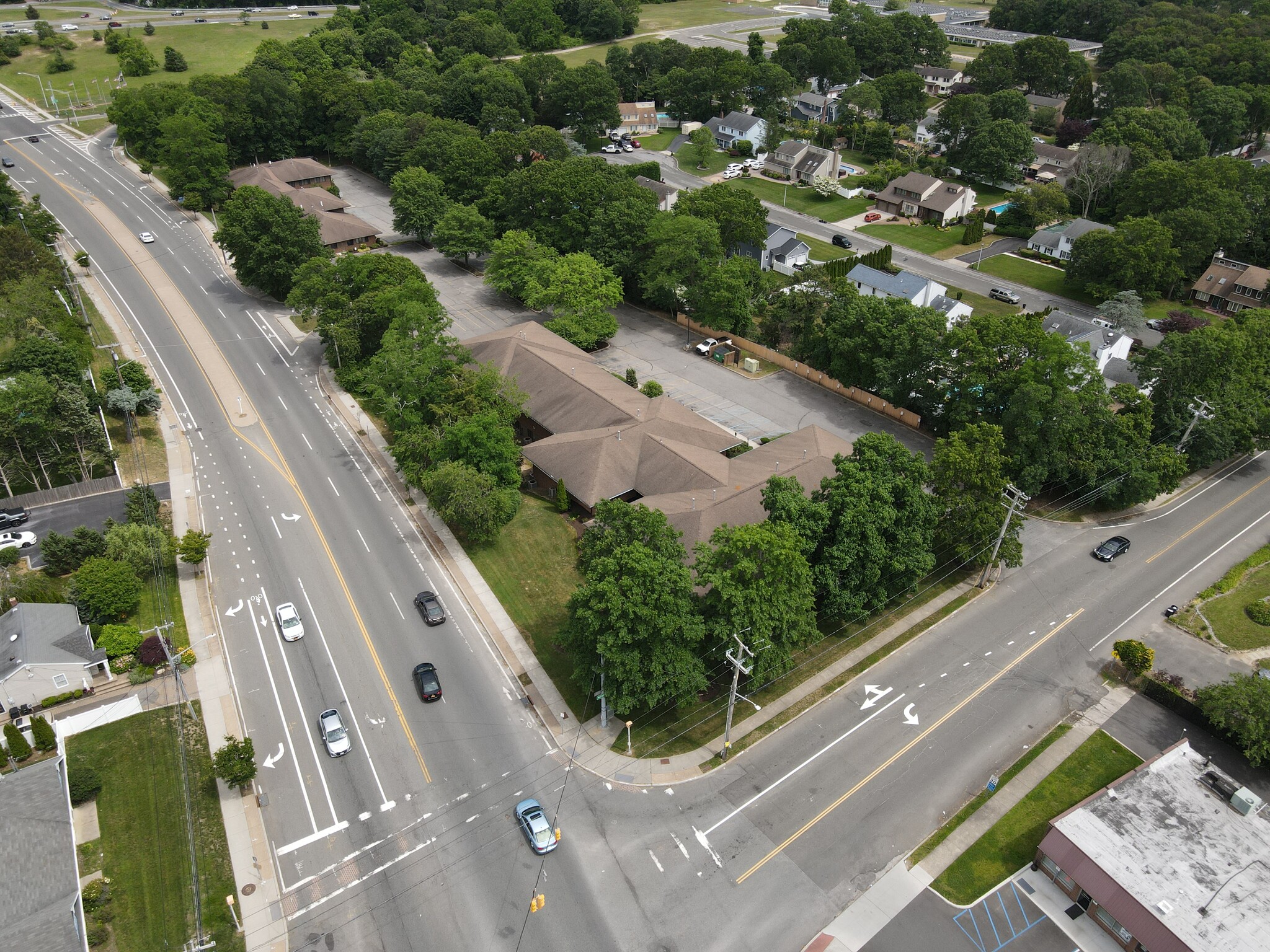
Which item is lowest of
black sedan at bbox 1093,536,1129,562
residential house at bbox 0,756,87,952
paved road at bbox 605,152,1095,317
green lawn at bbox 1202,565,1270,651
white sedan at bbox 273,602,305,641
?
paved road at bbox 605,152,1095,317

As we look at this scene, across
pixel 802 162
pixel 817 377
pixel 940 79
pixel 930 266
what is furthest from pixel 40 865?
pixel 940 79

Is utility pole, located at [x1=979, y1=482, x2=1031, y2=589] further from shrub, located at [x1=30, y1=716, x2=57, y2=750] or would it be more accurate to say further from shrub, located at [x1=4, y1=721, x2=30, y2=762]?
shrub, located at [x1=4, y1=721, x2=30, y2=762]

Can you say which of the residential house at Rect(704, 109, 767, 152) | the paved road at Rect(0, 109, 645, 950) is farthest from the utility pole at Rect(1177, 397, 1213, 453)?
the residential house at Rect(704, 109, 767, 152)

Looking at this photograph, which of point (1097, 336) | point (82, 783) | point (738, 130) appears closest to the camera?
point (82, 783)

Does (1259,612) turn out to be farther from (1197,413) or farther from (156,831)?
(156,831)

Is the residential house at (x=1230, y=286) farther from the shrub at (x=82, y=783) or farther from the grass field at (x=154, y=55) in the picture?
the grass field at (x=154, y=55)

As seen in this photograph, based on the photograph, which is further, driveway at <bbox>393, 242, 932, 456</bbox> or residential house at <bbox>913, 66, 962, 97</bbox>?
residential house at <bbox>913, 66, 962, 97</bbox>
